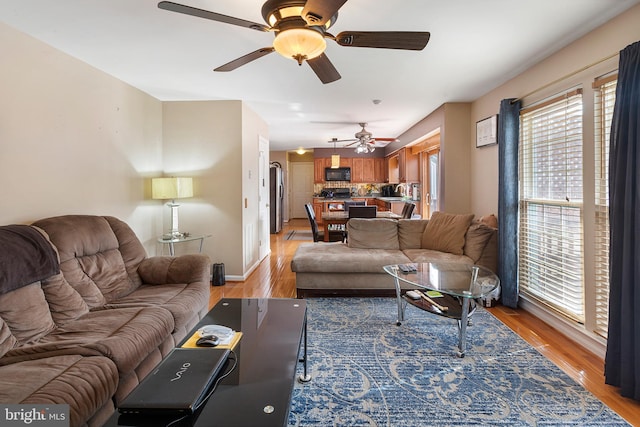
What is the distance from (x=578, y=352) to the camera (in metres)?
2.48

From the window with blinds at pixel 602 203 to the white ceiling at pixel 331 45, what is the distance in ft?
1.90

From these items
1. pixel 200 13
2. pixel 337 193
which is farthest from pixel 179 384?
pixel 337 193

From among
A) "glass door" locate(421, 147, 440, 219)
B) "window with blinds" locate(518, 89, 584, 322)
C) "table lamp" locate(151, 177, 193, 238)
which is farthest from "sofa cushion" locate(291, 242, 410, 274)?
"glass door" locate(421, 147, 440, 219)

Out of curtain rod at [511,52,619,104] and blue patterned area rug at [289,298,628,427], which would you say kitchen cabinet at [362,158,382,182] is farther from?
blue patterned area rug at [289,298,628,427]

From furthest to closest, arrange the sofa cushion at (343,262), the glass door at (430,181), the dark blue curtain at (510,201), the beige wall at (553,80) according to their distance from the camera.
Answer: the glass door at (430,181), the sofa cushion at (343,262), the dark blue curtain at (510,201), the beige wall at (553,80)

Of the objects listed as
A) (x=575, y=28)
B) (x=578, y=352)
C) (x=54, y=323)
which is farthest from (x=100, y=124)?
(x=578, y=352)

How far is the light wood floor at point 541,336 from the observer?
1.93m

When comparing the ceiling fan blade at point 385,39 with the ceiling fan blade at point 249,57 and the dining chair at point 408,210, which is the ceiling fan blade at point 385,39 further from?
the dining chair at point 408,210

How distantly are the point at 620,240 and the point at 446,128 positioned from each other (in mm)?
2917

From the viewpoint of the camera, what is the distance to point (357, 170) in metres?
9.72

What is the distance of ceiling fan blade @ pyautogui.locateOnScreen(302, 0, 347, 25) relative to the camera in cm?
146

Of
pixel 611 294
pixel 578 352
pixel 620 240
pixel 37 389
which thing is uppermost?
pixel 620 240

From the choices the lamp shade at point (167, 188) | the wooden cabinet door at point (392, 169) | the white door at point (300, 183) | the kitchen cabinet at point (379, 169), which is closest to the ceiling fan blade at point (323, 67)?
the lamp shade at point (167, 188)

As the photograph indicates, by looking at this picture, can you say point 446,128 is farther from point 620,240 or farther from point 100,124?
point 100,124
